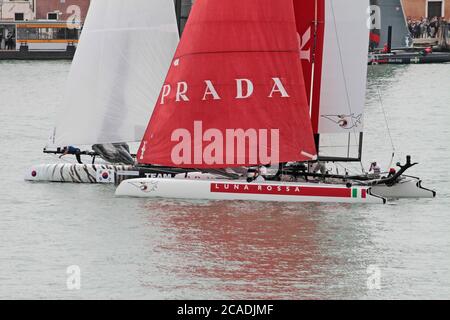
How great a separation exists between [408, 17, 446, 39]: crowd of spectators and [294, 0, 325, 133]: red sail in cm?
6889

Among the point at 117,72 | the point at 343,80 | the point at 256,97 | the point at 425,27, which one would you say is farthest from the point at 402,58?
the point at 256,97

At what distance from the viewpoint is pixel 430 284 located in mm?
28234

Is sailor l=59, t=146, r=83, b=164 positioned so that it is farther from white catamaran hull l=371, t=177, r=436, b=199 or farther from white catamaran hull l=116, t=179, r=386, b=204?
white catamaran hull l=371, t=177, r=436, b=199

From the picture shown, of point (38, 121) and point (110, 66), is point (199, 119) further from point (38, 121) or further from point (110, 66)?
point (38, 121)

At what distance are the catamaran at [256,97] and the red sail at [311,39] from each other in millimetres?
24

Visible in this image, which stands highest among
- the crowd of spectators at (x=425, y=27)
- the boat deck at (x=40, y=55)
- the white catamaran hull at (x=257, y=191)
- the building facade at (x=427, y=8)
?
the white catamaran hull at (x=257, y=191)

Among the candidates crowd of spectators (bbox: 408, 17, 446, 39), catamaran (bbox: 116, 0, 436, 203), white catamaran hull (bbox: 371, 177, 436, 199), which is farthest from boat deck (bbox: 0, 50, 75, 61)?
white catamaran hull (bbox: 371, 177, 436, 199)

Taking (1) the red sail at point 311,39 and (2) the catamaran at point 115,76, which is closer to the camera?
(1) the red sail at point 311,39

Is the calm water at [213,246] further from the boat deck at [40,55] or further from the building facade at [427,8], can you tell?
the building facade at [427,8]

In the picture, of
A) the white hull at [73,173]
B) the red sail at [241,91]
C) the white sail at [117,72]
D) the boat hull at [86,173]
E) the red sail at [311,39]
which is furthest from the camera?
the white hull at [73,173]

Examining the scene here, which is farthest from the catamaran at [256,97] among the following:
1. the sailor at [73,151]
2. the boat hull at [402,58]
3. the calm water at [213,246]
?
the boat hull at [402,58]

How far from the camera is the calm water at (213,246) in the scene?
2781 centimetres

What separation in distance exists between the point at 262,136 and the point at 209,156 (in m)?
1.31
